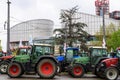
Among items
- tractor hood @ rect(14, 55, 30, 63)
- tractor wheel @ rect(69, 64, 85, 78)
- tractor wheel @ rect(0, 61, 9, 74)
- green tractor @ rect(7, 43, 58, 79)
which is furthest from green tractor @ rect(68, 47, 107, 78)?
tractor wheel @ rect(0, 61, 9, 74)

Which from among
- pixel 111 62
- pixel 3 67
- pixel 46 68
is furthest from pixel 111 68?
pixel 3 67

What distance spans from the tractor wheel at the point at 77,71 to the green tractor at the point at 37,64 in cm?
244

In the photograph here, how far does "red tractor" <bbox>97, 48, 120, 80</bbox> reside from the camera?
21375 millimetres

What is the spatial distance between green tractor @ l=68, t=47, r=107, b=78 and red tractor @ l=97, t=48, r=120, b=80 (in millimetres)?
2057

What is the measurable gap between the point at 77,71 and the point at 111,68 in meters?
4.01

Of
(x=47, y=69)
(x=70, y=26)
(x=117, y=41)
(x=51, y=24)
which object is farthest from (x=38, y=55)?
(x=51, y=24)

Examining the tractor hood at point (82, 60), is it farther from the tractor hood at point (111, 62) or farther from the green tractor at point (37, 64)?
the tractor hood at point (111, 62)

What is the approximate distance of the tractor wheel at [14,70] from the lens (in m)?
22.8

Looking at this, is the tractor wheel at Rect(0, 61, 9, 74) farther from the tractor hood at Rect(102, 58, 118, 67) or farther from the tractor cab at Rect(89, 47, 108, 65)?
the tractor hood at Rect(102, 58, 118, 67)

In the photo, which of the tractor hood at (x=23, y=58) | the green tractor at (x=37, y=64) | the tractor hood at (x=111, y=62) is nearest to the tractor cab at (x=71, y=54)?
the green tractor at (x=37, y=64)

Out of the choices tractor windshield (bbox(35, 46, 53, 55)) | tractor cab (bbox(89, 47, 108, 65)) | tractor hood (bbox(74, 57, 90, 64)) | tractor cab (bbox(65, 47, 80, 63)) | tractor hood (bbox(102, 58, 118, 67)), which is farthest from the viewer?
tractor cab (bbox(65, 47, 80, 63))

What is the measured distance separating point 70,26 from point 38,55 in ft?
89.4

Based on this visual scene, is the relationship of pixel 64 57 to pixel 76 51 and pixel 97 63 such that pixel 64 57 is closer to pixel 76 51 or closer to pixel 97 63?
pixel 76 51

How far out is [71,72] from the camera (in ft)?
81.4
